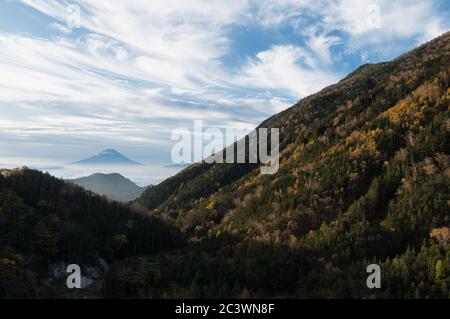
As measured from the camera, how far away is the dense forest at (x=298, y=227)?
72.5 feet

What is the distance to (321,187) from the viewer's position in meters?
34.2

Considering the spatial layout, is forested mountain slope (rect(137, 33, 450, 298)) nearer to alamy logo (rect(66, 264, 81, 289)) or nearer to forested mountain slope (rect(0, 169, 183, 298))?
forested mountain slope (rect(0, 169, 183, 298))

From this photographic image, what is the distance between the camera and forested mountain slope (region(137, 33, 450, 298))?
843 inches

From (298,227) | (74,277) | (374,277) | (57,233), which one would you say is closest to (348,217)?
(298,227)

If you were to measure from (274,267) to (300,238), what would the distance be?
6129mm

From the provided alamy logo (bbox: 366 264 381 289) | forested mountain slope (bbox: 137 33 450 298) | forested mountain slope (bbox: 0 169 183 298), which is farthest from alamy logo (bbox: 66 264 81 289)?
alamy logo (bbox: 366 264 381 289)

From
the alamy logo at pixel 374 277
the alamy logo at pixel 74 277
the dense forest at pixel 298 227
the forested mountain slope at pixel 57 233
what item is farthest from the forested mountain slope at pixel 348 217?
the alamy logo at pixel 74 277

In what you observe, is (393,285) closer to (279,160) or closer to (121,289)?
(121,289)

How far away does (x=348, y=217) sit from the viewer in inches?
1120

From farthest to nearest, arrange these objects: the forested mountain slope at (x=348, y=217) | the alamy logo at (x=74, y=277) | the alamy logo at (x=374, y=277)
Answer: the alamy logo at (x=74, y=277) → the forested mountain slope at (x=348, y=217) → the alamy logo at (x=374, y=277)

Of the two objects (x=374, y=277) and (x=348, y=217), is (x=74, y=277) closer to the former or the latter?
(x=374, y=277)

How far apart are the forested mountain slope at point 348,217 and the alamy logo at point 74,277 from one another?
693 cm

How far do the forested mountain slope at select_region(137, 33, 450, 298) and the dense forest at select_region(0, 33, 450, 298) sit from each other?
0.35 feet

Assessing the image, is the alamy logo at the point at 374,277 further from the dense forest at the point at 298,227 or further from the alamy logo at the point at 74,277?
the alamy logo at the point at 74,277
